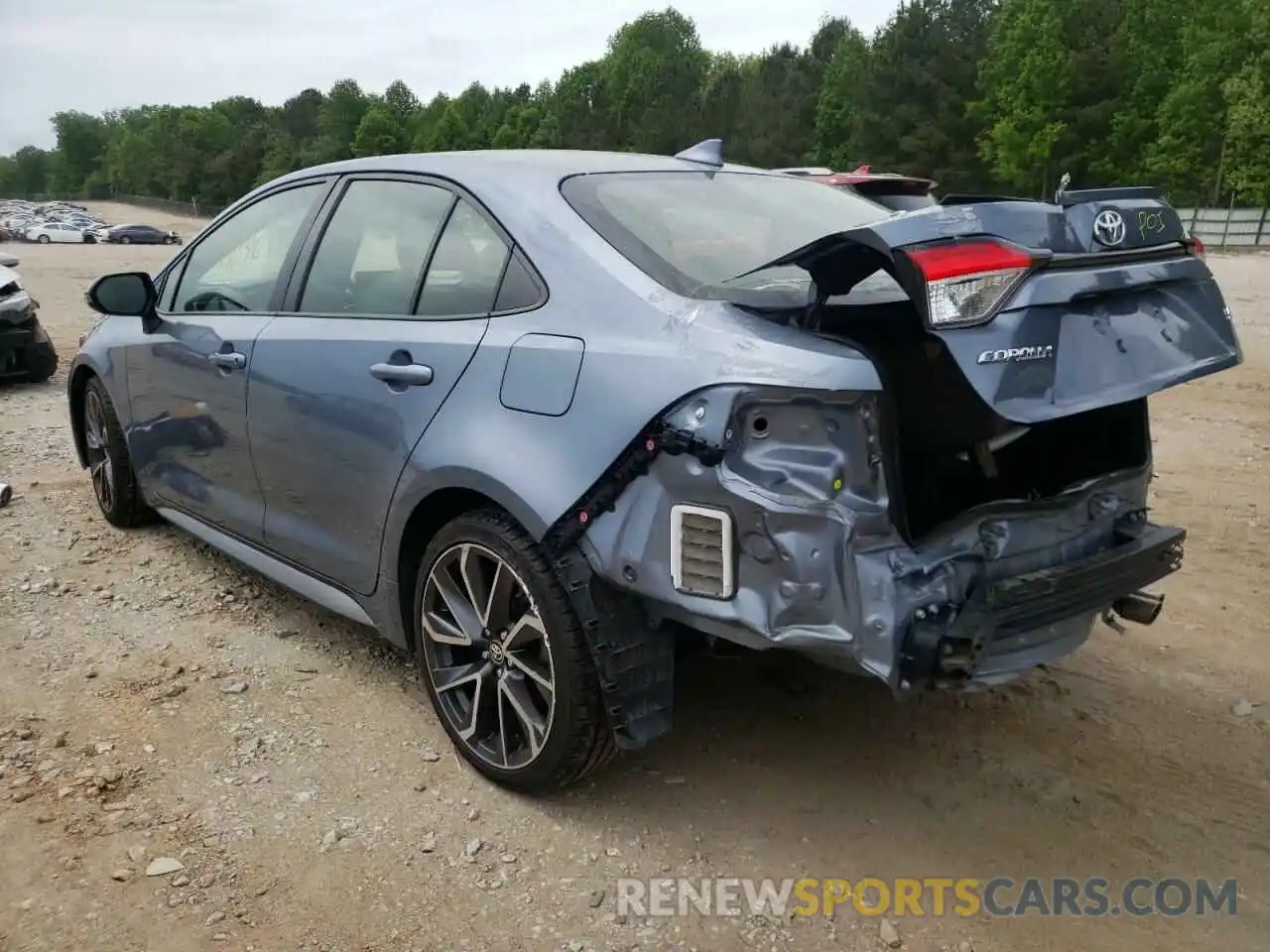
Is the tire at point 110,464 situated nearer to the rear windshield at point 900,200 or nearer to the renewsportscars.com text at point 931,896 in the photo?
the renewsportscars.com text at point 931,896

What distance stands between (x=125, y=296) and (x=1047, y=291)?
11.6ft

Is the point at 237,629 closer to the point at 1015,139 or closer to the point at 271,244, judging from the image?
the point at 271,244

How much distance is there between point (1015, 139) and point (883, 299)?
4589cm

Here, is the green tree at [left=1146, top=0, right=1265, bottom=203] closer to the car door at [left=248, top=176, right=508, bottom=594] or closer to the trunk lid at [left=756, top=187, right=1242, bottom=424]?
the trunk lid at [left=756, top=187, right=1242, bottom=424]

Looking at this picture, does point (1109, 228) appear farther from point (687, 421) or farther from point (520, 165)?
point (520, 165)

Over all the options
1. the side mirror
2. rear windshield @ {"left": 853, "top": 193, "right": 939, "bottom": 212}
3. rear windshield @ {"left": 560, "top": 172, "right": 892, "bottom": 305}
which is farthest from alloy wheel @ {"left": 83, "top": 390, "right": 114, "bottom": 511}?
rear windshield @ {"left": 853, "top": 193, "right": 939, "bottom": 212}

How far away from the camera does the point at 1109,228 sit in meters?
2.47

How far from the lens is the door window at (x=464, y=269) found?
2.91 meters

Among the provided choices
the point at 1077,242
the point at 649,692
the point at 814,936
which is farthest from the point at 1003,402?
the point at 814,936

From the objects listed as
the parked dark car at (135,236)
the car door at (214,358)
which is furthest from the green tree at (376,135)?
the car door at (214,358)

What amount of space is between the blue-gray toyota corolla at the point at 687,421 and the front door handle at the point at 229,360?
0.02 m

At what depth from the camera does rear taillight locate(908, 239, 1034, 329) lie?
2.21 m

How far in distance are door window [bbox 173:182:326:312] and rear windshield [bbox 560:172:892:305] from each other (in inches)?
50.2

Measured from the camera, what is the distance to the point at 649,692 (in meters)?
2.65
